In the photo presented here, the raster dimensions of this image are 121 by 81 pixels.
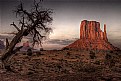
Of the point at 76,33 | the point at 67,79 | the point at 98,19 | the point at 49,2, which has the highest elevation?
the point at 49,2

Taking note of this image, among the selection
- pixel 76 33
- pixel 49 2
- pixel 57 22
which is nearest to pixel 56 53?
pixel 76 33

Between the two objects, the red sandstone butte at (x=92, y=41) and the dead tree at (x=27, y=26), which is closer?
the dead tree at (x=27, y=26)

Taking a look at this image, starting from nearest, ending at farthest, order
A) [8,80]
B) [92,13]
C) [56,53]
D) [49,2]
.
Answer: [8,80] → [49,2] → [92,13] → [56,53]

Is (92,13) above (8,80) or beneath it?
above

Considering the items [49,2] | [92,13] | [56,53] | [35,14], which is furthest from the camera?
[56,53]

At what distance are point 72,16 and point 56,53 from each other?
6.33 m

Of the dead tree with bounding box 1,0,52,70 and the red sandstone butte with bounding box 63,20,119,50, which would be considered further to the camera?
the red sandstone butte with bounding box 63,20,119,50

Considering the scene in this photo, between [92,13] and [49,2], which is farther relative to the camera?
[92,13]

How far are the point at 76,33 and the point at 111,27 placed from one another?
12.1 feet

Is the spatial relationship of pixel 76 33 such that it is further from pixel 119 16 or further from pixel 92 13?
pixel 119 16

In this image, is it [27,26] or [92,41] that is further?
[92,41]

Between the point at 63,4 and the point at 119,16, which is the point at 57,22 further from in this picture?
the point at 119,16

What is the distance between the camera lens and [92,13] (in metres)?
22.0

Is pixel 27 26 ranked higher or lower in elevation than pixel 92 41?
higher
